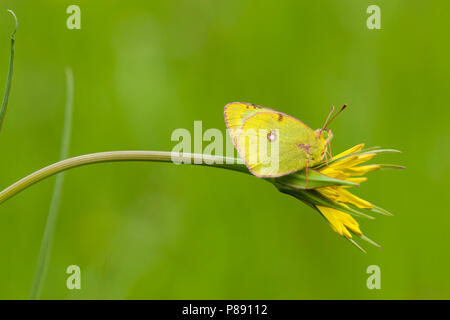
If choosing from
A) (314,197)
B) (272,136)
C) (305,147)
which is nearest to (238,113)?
(272,136)

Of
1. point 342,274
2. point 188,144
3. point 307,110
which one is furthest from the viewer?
point 307,110

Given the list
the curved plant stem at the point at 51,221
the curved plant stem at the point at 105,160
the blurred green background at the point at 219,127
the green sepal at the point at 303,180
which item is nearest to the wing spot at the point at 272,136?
the green sepal at the point at 303,180

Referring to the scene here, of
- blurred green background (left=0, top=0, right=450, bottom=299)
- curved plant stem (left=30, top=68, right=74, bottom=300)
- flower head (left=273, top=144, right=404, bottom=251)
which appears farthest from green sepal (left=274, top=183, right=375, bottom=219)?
blurred green background (left=0, top=0, right=450, bottom=299)

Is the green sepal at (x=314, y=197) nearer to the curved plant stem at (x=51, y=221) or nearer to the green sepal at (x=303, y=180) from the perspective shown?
the green sepal at (x=303, y=180)

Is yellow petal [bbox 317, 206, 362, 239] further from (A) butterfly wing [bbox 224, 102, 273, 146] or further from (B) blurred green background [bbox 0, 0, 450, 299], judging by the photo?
(B) blurred green background [bbox 0, 0, 450, 299]
